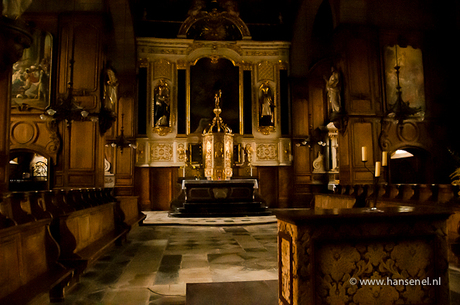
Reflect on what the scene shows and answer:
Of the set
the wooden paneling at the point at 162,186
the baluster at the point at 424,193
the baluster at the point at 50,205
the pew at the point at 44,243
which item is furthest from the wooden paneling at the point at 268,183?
the baluster at the point at 50,205

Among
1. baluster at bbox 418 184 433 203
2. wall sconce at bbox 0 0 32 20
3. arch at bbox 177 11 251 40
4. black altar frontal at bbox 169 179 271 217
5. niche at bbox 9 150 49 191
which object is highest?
arch at bbox 177 11 251 40

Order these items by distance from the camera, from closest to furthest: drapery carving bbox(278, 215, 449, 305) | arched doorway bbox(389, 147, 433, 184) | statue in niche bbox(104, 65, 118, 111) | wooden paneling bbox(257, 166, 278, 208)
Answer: drapery carving bbox(278, 215, 449, 305) < statue in niche bbox(104, 65, 118, 111) < arched doorway bbox(389, 147, 433, 184) < wooden paneling bbox(257, 166, 278, 208)

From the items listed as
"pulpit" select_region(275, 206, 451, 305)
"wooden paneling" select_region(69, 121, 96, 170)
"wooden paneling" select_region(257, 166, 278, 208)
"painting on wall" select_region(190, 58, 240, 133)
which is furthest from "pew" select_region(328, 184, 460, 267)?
"painting on wall" select_region(190, 58, 240, 133)

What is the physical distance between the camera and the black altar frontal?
11.1 meters

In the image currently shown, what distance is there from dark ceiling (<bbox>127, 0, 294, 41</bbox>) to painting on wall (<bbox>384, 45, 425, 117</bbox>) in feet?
18.3

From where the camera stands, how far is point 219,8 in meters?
14.4

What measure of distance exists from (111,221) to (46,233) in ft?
9.22

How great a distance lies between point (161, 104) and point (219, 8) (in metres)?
4.70

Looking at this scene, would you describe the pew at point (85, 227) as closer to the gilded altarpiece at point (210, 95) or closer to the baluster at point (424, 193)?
the baluster at point (424, 193)

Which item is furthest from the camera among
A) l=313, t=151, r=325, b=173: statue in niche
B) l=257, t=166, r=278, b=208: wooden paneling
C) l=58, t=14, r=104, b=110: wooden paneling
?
l=257, t=166, r=278, b=208: wooden paneling

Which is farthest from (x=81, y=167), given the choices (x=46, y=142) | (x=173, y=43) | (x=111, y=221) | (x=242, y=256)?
(x=173, y=43)

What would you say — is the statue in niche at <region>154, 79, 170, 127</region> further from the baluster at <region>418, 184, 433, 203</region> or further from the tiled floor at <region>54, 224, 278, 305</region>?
the baluster at <region>418, 184, 433, 203</region>

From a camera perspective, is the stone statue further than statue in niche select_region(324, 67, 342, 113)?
Yes

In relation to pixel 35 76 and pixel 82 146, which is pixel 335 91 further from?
pixel 35 76
